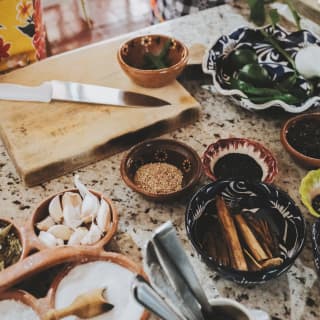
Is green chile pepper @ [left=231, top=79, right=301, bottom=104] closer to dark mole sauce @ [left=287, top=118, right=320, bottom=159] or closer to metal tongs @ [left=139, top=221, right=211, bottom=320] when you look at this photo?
dark mole sauce @ [left=287, top=118, right=320, bottom=159]

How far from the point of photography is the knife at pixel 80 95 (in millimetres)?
1033

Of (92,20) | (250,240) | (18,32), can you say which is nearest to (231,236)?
(250,240)

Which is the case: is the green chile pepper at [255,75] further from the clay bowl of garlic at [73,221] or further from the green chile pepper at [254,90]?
the clay bowl of garlic at [73,221]

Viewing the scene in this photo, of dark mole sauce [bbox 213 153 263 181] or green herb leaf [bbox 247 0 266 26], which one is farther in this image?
green herb leaf [bbox 247 0 266 26]

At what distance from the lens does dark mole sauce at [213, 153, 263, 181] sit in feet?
2.88

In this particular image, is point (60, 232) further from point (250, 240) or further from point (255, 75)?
point (255, 75)

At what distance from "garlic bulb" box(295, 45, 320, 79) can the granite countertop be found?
10 cm

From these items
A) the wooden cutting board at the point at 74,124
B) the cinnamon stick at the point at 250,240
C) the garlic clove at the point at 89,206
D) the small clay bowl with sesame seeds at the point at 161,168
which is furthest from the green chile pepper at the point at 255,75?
the garlic clove at the point at 89,206

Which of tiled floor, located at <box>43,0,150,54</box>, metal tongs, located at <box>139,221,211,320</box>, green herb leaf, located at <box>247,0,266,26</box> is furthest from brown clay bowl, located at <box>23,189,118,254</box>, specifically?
tiled floor, located at <box>43,0,150,54</box>

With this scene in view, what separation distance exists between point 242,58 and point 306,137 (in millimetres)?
256

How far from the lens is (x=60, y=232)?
0.77m

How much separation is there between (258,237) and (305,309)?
134 millimetres

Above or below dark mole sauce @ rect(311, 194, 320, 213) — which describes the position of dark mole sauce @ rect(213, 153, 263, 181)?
above

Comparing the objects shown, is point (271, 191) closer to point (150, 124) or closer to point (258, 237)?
point (258, 237)
